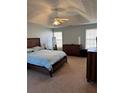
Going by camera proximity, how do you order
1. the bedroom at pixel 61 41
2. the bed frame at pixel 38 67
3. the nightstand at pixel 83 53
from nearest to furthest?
the bedroom at pixel 61 41
the bed frame at pixel 38 67
the nightstand at pixel 83 53

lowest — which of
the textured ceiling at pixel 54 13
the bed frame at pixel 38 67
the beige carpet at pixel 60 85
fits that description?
the beige carpet at pixel 60 85

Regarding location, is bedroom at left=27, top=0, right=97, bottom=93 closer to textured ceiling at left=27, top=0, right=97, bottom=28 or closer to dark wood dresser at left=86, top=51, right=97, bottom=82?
textured ceiling at left=27, top=0, right=97, bottom=28

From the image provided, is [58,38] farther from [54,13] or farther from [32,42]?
[54,13]

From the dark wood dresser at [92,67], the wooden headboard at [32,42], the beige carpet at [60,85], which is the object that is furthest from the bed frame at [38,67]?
the dark wood dresser at [92,67]

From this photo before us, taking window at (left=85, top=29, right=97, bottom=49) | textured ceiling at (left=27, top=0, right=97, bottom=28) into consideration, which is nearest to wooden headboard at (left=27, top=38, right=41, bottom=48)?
textured ceiling at (left=27, top=0, right=97, bottom=28)

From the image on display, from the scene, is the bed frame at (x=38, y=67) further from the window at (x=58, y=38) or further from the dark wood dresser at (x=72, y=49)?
the window at (x=58, y=38)

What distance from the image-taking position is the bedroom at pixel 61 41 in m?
3.37

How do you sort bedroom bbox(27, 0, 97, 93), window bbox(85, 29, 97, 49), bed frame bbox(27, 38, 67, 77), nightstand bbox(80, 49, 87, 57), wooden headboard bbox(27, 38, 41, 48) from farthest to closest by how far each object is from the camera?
window bbox(85, 29, 97, 49) → nightstand bbox(80, 49, 87, 57) → wooden headboard bbox(27, 38, 41, 48) → bed frame bbox(27, 38, 67, 77) → bedroom bbox(27, 0, 97, 93)

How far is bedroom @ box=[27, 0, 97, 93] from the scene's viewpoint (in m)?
3.37

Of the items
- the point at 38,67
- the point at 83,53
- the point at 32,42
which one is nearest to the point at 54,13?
the point at 32,42

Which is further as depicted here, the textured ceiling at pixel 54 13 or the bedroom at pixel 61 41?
the textured ceiling at pixel 54 13

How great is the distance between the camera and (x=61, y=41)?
30.9 feet
